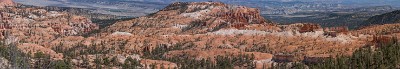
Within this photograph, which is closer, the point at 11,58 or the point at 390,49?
the point at 11,58

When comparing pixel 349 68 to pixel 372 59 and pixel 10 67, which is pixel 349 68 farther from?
pixel 10 67

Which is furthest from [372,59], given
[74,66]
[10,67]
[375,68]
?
[10,67]

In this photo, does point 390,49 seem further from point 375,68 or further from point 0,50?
point 0,50

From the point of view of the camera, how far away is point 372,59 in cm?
18638

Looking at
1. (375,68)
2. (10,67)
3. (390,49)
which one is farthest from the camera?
(390,49)

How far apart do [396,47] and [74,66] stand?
296 ft

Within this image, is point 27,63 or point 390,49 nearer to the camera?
point 27,63

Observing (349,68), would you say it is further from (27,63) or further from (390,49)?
(27,63)

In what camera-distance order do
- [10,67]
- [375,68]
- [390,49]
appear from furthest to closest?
[390,49] < [375,68] < [10,67]

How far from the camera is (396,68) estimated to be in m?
171

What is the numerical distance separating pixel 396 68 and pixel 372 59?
15485mm

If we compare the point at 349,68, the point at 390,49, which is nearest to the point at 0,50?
the point at 349,68

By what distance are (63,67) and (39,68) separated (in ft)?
21.3

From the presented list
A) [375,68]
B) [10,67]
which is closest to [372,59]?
[375,68]
